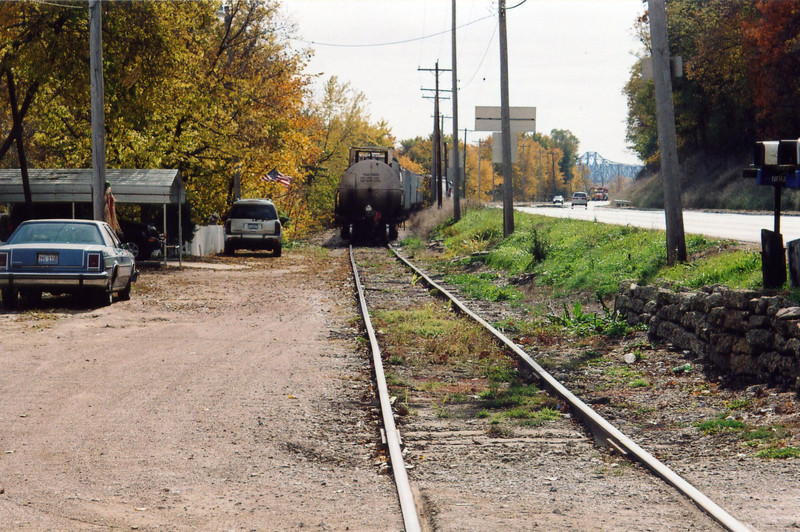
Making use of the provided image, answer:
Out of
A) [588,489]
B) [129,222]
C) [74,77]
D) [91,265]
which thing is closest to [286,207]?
[129,222]

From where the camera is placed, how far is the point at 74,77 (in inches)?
1015

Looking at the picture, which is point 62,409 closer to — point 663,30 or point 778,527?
point 778,527

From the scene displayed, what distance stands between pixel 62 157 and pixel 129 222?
29.4 ft

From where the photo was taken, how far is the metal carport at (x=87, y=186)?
26.3 metres

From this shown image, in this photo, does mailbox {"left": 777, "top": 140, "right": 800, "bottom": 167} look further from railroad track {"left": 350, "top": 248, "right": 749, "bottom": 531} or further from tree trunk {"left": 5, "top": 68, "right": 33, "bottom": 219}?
tree trunk {"left": 5, "top": 68, "right": 33, "bottom": 219}

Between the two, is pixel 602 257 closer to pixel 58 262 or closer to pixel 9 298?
pixel 58 262

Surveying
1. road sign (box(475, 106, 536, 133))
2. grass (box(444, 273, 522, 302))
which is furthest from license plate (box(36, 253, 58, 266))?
road sign (box(475, 106, 536, 133))

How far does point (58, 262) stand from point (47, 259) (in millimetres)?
A: 178

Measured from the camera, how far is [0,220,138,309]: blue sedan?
15609 millimetres

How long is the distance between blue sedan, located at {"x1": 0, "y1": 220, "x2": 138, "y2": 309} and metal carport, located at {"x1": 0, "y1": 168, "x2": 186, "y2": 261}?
9272 mm

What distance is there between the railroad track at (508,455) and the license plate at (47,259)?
6.66 m

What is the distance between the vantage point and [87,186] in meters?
26.6

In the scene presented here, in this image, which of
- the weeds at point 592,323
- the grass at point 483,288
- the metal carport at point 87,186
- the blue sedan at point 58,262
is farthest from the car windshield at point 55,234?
the metal carport at point 87,186

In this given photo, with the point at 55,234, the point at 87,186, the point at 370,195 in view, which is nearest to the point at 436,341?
the point at 55,234
